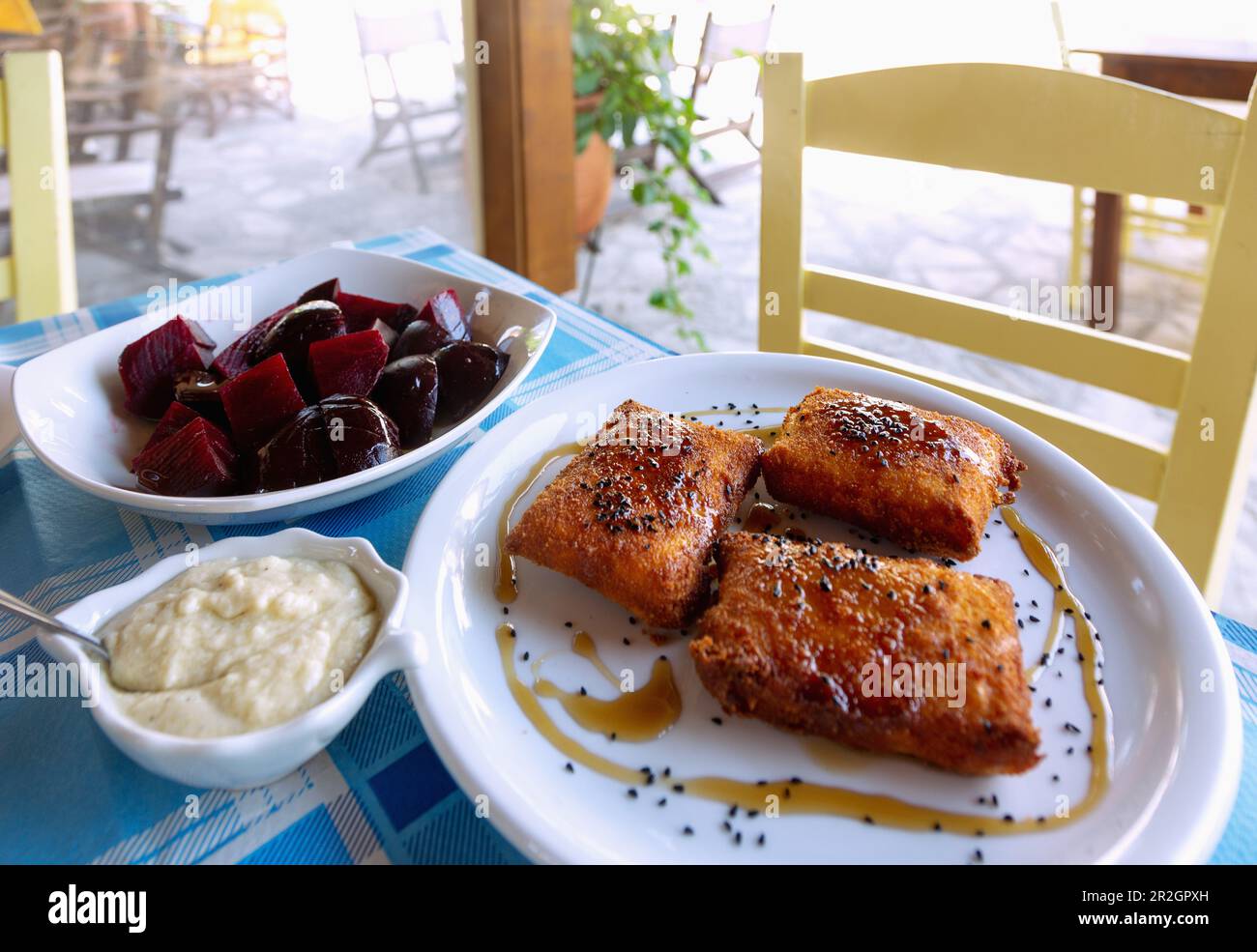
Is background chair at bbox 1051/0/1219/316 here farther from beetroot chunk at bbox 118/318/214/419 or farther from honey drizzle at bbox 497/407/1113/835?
beetroot chunk at bbox 118/318/214/419

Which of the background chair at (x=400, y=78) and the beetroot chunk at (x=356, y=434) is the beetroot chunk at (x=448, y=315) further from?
the background chair at (x=400, y=78)

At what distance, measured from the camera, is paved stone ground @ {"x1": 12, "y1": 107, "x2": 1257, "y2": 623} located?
15.1ft

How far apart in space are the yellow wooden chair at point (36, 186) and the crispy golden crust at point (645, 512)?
5.69ft

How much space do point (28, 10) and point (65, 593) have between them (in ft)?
12.6

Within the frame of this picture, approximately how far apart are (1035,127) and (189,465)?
1.68 m

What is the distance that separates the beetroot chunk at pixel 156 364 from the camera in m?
1.44

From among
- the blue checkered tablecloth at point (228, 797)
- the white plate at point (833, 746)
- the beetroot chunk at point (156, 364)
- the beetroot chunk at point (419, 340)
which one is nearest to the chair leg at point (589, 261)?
the beetroot chunk at point (419, 340)

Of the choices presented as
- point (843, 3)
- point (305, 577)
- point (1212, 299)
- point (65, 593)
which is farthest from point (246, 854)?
point (843, 3)

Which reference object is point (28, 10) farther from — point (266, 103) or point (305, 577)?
point (305, 577)

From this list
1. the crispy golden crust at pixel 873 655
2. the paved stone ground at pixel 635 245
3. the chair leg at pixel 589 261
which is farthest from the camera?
the chair leg at pixel 589 261

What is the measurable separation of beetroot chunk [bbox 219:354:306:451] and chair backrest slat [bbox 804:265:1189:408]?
4.33ft

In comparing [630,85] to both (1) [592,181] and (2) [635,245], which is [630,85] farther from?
(2) [635,245]

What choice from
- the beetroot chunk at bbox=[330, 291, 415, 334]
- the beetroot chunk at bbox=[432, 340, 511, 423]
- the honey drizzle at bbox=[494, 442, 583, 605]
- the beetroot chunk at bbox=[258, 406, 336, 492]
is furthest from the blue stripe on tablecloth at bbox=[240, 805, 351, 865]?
the beetroot chunk at bbox=[330, 291, 415, 334]

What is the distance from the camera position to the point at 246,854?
2.96ft
